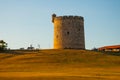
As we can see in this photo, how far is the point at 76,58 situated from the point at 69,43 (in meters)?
18.7

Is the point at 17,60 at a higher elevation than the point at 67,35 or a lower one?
lower

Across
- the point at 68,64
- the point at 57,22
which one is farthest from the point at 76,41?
the point at 68,64

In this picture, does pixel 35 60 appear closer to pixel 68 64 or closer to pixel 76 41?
pixel 68 64

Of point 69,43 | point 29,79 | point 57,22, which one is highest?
point 57,22

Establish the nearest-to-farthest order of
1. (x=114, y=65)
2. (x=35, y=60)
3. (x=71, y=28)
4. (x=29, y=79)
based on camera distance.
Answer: (x=29, y=79), (x=114, y=65), (x=35, y=60), (x=71, y=28)

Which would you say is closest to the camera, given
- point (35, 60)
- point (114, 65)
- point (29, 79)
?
point (29, 79)

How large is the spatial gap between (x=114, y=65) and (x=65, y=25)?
27.5m

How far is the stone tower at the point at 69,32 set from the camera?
7862cm

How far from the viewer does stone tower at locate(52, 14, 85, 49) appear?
78.6m

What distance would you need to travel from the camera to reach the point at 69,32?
78.4 m

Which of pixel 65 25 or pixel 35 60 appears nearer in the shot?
pixel 35 60

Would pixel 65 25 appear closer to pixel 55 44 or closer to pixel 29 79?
pixel 55 44

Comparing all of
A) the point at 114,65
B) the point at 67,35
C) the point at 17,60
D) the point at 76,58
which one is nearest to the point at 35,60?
the point at 17,60

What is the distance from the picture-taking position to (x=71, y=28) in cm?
7850
